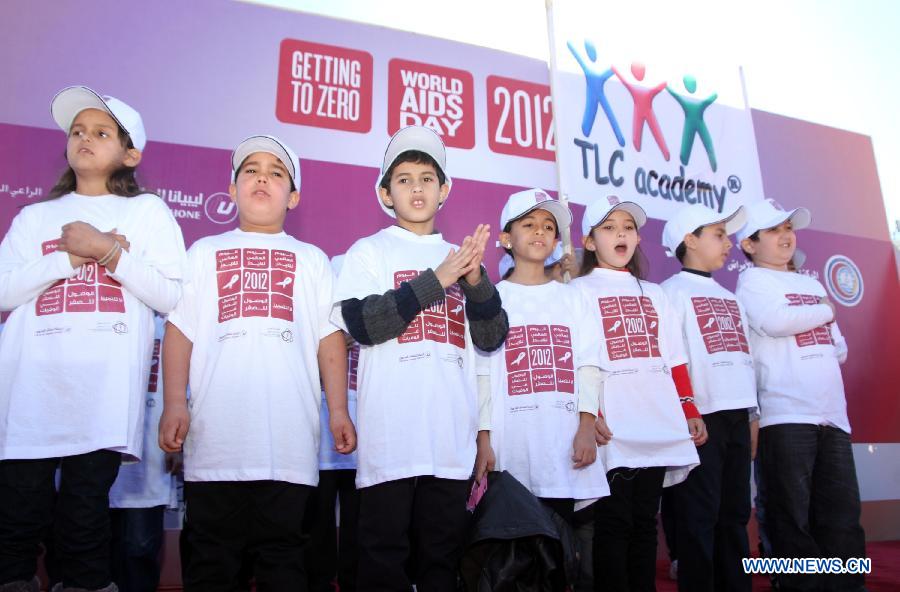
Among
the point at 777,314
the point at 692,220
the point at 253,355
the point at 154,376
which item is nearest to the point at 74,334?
the point at 253,355

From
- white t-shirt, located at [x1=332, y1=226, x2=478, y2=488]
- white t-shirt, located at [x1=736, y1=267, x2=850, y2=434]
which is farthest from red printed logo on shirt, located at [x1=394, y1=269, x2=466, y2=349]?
white t-shirt, located at [x1=736, y1=267, x2=850, y2=434]

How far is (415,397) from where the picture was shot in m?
1.93

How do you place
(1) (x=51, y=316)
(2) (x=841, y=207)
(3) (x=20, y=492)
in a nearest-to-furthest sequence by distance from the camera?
(3) (x=20, y=492) < (1) (x=51, y=316) < (2) (x=841, y=207)

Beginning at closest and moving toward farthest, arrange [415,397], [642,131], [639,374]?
[415,397], [639,374], [642,131]

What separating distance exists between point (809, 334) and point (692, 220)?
721mm

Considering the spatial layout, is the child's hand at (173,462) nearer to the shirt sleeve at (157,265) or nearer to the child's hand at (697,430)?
the shirt sleeve at (157,265)

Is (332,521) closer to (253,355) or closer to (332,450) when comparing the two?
(332,450)

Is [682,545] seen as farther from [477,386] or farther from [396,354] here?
[396,354]

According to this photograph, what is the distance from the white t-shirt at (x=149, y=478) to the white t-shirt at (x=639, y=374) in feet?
5.27

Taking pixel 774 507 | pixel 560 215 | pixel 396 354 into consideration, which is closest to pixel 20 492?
pixel 396 354

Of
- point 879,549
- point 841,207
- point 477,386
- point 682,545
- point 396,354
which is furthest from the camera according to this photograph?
point 841,207

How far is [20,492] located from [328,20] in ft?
9.39

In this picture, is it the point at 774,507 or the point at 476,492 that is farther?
the point at 774,507

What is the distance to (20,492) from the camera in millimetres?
1713
